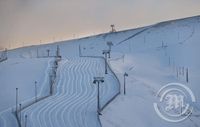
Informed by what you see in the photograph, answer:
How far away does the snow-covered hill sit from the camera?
28.5m

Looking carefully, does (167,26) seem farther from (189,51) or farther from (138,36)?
(189,51)

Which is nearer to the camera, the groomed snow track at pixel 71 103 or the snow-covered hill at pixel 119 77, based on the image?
the groomed snow track at pixel 71 103

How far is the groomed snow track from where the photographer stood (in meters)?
27.8

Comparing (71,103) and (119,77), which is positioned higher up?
(119,77)

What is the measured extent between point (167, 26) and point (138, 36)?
17.5 feet

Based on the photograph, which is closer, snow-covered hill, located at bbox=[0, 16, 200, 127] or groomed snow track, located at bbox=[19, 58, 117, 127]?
groomed snow track, located at bbox=[19, 58, 117, 127]

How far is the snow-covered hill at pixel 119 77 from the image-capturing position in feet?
93.7

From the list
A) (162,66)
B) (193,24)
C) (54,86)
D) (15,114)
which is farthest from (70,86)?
(193,24)

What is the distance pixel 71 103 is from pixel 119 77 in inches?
387

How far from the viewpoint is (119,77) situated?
41.0 metres

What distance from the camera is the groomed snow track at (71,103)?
2780 cm

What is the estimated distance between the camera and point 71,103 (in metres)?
32.0

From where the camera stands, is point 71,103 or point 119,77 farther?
point 119,77

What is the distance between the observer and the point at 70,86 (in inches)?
1458
